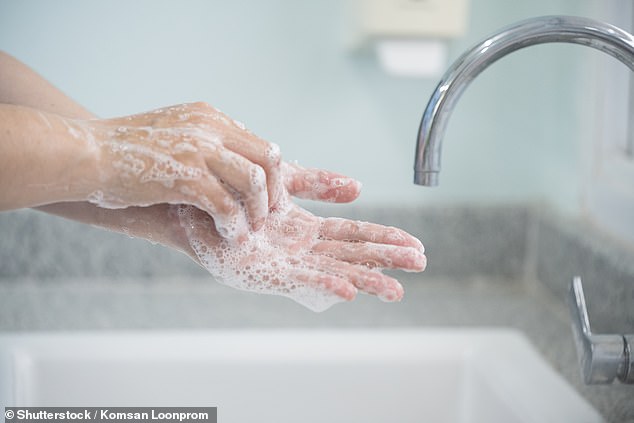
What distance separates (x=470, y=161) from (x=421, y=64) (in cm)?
19

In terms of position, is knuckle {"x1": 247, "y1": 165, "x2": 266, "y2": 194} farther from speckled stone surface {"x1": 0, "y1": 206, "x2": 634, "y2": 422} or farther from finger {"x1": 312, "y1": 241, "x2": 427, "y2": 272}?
speckled stone surface {"x1": 0, "y1": 206, "x2": 634, "y2": 422}

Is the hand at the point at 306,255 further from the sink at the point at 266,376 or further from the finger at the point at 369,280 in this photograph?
the sink at the point at 266,376

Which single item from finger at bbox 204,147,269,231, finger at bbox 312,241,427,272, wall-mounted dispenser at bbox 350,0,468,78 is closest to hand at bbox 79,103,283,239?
finger at bbox 204,147,269,231

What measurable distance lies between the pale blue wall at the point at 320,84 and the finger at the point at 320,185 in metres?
0.36

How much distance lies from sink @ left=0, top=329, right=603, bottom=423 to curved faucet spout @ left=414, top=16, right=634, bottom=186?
40cm

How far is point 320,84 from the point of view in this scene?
1.08m

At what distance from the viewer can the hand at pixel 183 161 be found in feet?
1.91

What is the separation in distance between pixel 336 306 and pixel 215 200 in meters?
0.50

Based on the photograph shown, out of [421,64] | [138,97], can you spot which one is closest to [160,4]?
[138,97]

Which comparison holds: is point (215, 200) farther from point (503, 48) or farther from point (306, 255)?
point (503, 48)

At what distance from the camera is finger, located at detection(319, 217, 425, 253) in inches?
26.4

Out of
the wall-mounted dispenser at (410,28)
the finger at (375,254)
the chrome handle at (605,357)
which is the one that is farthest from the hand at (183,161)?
the wall-mounted dispenser at (410,28)

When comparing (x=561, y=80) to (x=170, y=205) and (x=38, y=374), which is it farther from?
(x=38, y=374)

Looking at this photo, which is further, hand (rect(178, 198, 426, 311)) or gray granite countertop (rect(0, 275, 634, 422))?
gray granite countertop (rect(0, 275, 634, 422))
